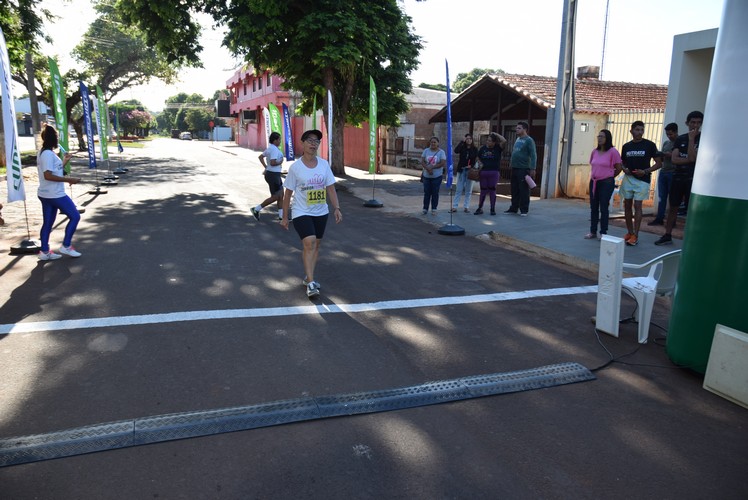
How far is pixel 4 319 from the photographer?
17.0 ft

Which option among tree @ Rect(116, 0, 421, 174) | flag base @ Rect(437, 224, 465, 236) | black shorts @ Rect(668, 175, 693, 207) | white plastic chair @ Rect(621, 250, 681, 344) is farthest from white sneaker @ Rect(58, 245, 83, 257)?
tree @ Rect(116, 0, 421, 174)

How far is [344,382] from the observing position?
4.05 m

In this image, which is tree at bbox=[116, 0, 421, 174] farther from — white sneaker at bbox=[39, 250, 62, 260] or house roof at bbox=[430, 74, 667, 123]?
white sneaker at bbox=[39, 250, 62, 260]

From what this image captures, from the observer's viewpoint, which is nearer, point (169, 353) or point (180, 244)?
point (169, 353)

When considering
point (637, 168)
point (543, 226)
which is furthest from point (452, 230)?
point (637, 168)

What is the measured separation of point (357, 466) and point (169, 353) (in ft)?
7.25

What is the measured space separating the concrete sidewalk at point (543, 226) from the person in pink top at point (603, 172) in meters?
0.61

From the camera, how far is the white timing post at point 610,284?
4.94 metres

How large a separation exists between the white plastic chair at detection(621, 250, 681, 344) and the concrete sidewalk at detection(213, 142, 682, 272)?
8.11ft

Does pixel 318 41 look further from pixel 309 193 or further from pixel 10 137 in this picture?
pixel 309 193

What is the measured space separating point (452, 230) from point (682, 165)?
154 inches

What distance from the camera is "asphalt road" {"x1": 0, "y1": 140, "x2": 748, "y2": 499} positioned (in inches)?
115

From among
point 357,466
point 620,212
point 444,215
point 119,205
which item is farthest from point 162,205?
point 357,466

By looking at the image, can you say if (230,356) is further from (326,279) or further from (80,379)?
(326,279)
